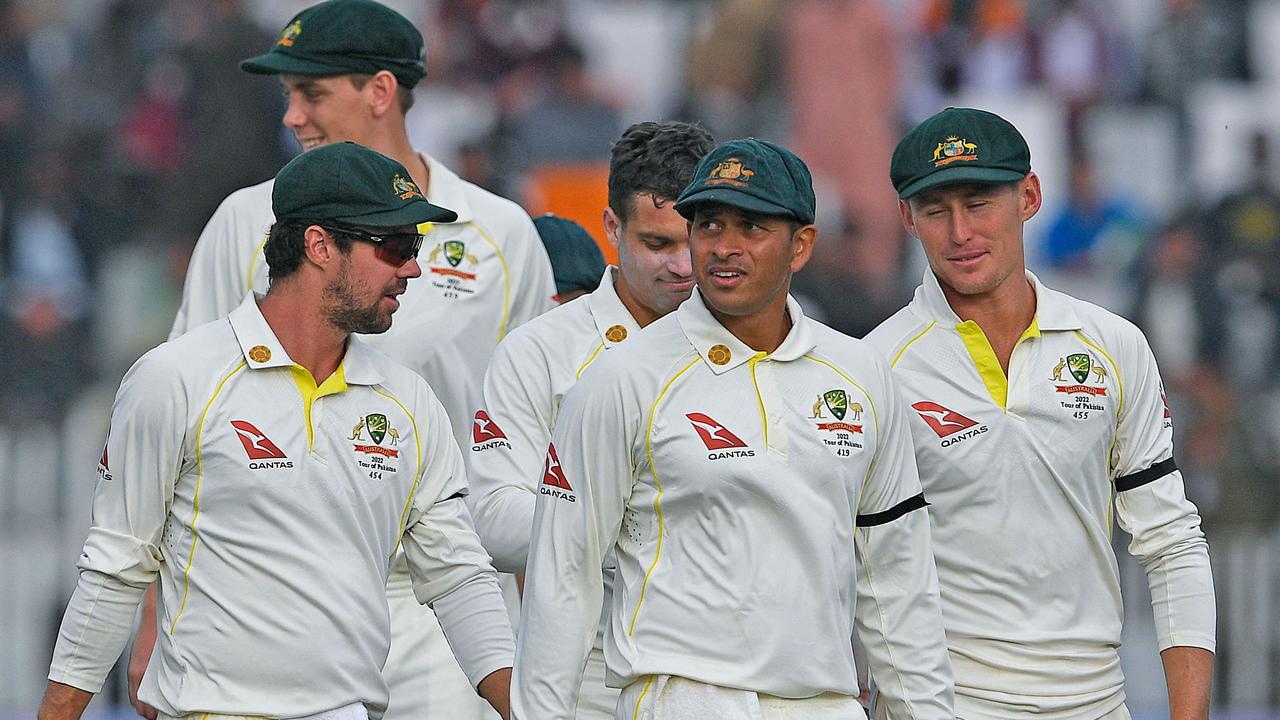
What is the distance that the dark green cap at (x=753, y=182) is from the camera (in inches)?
167

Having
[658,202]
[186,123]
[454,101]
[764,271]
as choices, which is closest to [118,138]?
[186,123]

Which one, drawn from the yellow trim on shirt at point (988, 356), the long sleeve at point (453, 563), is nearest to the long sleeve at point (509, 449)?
the long sleeve at point (453, 563)

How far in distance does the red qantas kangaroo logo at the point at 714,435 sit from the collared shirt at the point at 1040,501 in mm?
778

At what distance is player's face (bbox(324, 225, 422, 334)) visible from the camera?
15.0 ft

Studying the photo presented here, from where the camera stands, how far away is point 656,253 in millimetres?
5258

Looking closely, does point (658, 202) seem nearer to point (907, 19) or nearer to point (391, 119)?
point (391, 119)

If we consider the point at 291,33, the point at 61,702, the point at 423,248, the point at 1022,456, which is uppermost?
the point at 291,33

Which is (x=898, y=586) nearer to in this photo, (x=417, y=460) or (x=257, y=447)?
(x=417, y=460)

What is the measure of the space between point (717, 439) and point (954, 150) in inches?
45.3

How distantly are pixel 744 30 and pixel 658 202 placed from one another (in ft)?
30.0

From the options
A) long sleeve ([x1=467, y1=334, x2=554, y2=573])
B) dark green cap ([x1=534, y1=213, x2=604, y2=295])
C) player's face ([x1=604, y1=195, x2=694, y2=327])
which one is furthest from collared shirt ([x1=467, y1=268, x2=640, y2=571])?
dark green cap ([x1=534, y1=213, x2=604, y2=295])

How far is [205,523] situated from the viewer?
172 inches

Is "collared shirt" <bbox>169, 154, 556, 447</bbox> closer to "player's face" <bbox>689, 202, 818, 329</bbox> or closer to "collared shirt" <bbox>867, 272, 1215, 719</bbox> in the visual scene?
"collared shirt" <bbox>867, 272, 1215, 719</bbox>

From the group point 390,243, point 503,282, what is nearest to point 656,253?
point 503,282
